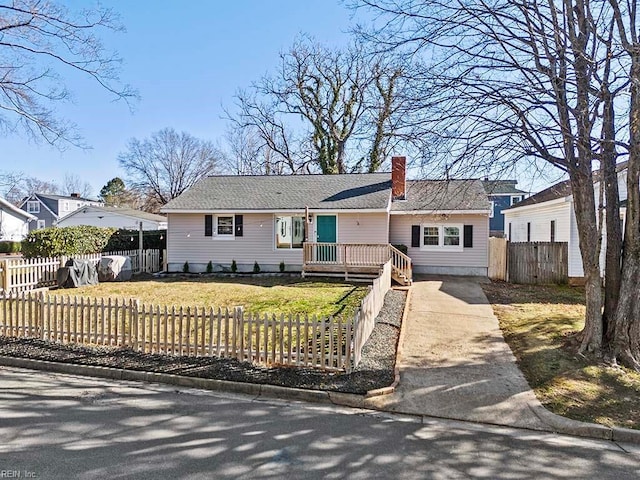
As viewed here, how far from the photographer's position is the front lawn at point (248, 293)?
36.8 feet

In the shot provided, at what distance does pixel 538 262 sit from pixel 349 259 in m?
7.29

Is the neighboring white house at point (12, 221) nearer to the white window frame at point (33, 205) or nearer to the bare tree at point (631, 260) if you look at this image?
the white window frame at point (33, 205)

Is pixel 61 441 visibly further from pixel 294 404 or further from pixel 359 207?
pixel 359 207

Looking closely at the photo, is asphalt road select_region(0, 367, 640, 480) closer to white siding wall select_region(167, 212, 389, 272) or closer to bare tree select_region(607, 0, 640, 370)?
bare tree select_region(607, 0, 640, 370)

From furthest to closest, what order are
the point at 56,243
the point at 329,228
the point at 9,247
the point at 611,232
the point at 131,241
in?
the point at 9,247 → the point at 131,241 → the point at 329,228 → the point at 56,243 → the point at 611,232

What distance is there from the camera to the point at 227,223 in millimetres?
18906

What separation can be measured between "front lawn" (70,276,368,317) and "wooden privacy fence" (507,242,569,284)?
617 centimetres

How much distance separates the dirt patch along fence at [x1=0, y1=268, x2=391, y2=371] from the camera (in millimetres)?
6379

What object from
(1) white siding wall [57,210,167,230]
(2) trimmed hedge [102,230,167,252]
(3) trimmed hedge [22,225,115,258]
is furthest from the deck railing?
(1) white siding wall [57,210,167,230]

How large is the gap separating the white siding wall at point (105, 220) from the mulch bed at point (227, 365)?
2979 cm

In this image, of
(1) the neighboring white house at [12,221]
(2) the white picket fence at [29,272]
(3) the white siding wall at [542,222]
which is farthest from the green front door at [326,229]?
(1) the neighboring white house at [12,221]

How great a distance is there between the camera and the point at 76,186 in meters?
75.1

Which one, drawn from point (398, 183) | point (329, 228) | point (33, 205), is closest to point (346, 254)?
point (329, 228)

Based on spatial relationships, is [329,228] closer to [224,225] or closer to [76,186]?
[224,225]
